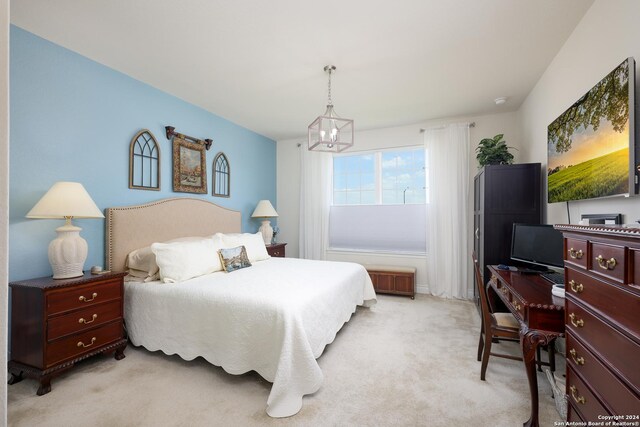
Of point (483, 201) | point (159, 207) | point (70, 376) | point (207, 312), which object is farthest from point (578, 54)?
point (70, 376)

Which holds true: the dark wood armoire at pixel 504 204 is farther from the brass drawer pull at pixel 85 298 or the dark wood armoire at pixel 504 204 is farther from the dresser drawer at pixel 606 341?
the brass drawer pull at pixel 85 298

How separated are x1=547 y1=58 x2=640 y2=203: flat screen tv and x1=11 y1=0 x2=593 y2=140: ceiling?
0.76 metres

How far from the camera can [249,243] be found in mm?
3635

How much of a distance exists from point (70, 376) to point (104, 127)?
7.25 feet

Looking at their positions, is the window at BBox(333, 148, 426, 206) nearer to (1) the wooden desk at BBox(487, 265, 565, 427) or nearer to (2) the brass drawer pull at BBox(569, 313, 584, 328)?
(1) the wooden desk at BBox(487, 265, 565, 427)

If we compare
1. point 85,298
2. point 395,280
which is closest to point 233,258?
point 85,298

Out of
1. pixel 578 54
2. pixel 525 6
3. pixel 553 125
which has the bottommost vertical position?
pixel 553 125

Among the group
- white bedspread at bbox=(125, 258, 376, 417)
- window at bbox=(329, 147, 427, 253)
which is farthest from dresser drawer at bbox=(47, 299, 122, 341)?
window at bbox=(329, 147, 427, 253)

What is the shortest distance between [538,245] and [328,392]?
221 cm

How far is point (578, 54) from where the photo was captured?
7.12 feet

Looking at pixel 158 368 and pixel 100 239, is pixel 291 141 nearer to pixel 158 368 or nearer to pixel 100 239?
pixel 100 239

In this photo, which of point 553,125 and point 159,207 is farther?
point 159,207

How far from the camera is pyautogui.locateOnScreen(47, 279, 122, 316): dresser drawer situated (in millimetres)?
1997

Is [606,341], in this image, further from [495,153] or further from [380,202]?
[380,202]
